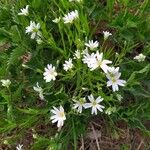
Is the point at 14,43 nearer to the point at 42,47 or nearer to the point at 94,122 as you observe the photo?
the point at 42,47

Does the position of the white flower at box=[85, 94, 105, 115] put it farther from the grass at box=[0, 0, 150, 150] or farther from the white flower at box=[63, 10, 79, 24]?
the white flower at box=[63, 10, 79, 24]

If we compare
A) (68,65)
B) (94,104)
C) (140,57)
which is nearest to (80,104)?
(94,104)

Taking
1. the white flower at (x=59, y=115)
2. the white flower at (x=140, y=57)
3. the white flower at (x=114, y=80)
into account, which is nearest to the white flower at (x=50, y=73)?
the white flower at (x=59, y=115)

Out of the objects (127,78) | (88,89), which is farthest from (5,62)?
(127,78)

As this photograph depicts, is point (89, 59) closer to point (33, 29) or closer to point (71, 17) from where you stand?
point (71, 17)

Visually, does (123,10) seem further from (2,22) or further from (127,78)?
(2,22)

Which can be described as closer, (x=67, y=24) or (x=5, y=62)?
(x=67, y=24)

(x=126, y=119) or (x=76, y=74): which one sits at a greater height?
(x=76, y=74)

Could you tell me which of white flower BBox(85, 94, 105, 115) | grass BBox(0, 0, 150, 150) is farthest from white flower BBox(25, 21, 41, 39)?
white flower BBox(85, 94, 105, 115)

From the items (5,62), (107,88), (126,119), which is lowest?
(126,119)
